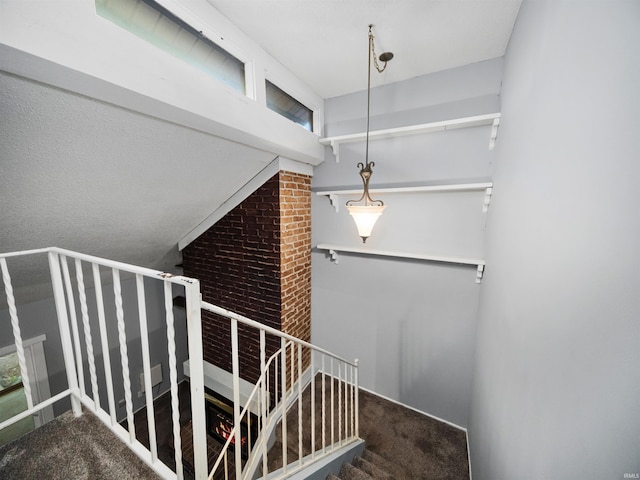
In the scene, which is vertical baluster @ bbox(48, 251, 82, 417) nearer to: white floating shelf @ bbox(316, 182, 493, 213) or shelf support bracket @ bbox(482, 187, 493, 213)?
white floating shelf @ bbox(316, 182, 493, 213)

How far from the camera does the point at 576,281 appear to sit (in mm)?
678

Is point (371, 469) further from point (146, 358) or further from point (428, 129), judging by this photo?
point (428, 129)

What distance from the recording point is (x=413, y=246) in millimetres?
2459

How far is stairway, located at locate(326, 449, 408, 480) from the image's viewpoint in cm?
191

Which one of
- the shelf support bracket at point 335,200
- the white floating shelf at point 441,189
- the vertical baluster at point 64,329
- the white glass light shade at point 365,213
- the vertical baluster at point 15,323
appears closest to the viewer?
the vertical baluster at point 15,323

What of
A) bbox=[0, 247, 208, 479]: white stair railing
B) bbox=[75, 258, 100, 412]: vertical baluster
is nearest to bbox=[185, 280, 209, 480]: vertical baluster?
bbox=[0, 247, 208, 479]: white stair railing

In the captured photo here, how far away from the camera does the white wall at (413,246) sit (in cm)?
218

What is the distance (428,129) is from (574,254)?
1.88 metres

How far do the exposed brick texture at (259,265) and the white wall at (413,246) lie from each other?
0.29 meters

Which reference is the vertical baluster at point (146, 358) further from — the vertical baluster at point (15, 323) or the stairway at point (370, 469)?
the stairway at point (370, 469)

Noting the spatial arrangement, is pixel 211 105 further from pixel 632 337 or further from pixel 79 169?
pixel 632 337

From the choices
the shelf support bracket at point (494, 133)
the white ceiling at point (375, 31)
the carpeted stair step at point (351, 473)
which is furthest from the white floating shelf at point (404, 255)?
the carpeted stair step at point (351, 473)

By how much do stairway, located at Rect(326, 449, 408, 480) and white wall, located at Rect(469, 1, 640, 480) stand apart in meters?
1.02

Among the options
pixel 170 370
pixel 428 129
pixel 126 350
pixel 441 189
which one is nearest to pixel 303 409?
pixel 126 350
